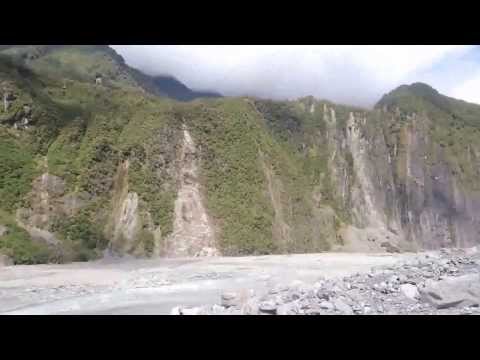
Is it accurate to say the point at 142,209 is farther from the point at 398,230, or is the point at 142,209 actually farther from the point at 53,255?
the point at 398,230

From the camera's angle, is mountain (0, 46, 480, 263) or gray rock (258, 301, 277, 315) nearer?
gray rock (258, 301, 277, 315)

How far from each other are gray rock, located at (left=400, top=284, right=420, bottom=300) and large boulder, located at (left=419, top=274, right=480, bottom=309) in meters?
0.11

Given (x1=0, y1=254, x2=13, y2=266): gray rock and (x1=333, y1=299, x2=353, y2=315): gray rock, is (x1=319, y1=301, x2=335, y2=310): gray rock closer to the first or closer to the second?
(x1=333, y1=299, x2=353, y2=315): gray rock

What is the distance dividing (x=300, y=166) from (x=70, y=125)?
75.3 feet

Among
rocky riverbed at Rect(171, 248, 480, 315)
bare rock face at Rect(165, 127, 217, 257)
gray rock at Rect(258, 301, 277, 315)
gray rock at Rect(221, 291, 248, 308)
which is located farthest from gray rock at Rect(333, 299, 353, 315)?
bare rock face at Rect(165, 127, 217, 257)

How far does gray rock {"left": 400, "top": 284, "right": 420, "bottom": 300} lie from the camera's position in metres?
11.1

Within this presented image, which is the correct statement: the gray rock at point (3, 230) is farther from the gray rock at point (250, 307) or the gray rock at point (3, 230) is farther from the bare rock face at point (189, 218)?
the gray rock at point (250, 307)

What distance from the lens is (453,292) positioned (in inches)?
418

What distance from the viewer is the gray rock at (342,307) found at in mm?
10250

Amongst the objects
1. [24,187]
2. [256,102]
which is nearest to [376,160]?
[256,102]

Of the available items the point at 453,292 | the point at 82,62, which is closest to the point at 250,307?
the point at 453,292

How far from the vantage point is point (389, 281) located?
1263cm

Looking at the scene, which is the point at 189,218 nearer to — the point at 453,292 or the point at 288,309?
the point at 288,309

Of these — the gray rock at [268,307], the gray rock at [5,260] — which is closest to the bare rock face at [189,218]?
the gray rock at [5,260]
